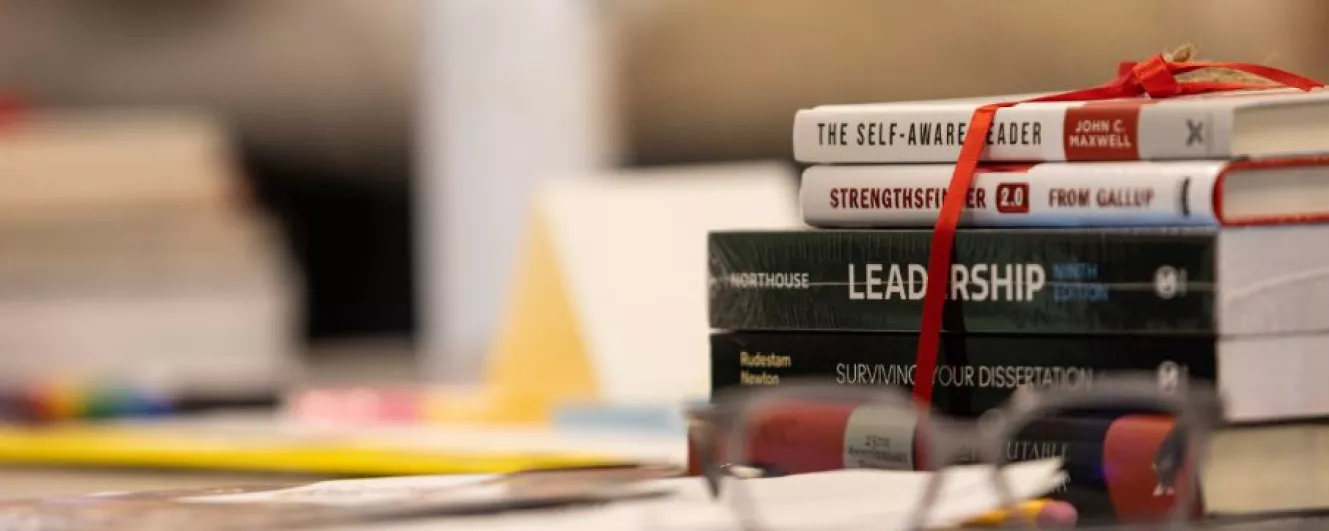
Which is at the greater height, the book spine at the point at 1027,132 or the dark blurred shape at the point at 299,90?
the dark blurred shape at the point at 299,90

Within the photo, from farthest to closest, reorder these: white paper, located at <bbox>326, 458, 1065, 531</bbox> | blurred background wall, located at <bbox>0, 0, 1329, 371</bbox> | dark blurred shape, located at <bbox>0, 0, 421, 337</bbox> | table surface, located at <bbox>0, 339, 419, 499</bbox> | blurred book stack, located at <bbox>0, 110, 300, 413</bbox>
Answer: dark blurred shape, located at <bbox>0, 0, 421, 337</bbox> → blurred book stack, located at <bbox>0, 110, 300, 413</bbox> → blurred background wall, located at <bbox>0, 0, 1329, 371</bbox> → table surface, located at <bbox>0, 339, 419, 499</bbox> → white paper, located at <bbox>326, 458, 1065, 531</bbox>

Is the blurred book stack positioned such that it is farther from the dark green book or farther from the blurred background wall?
the dark green book

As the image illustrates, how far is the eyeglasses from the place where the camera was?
1.60ft

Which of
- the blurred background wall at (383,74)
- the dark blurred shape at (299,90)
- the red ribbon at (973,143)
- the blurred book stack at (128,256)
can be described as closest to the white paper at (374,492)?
the red ribbon at (973,143)

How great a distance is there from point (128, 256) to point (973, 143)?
207cm

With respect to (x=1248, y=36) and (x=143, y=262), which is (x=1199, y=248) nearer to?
(x=1248, y=36)

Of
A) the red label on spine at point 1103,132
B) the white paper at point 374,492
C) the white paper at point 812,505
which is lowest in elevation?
the white paper at point 812,505

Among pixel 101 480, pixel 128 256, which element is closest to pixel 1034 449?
pixel 101 480

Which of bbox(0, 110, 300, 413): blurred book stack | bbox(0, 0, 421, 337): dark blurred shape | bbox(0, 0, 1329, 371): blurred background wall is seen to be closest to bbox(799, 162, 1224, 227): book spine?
bbox(0, 0, 1329, 371): blurred background wall

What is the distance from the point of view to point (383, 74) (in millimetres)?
2873

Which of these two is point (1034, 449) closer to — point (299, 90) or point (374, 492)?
point (374, 492)

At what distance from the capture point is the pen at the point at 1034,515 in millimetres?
498

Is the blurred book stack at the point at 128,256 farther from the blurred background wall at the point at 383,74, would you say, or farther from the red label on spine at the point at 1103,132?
the red label on spine at the point at 1103,132

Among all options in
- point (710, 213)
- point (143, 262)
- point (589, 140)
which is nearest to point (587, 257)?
point (710, 213)
